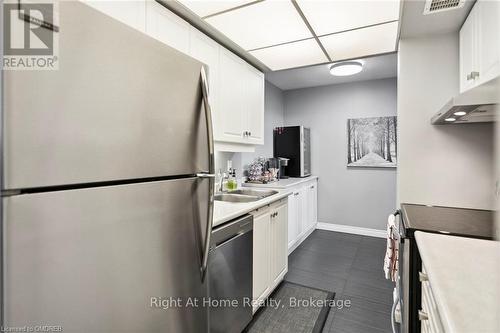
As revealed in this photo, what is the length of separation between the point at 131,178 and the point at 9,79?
35cm

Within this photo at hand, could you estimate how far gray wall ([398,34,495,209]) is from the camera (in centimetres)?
201

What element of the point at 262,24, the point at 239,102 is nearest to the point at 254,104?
the point at 239,102

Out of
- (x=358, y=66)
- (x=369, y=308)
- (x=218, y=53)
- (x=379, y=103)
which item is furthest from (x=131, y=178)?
(x=379, y=103)

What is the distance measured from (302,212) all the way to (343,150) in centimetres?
139

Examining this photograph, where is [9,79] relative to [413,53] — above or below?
below

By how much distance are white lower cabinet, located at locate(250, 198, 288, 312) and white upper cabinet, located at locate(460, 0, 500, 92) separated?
5.43 ft

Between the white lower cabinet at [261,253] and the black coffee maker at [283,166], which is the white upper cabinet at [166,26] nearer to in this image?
the white lower cabinet at [261,253]

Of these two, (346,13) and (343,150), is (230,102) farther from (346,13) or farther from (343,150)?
(343,150)

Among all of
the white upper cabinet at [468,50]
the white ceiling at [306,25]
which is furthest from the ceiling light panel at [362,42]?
the white upper cabinet at [468,50]

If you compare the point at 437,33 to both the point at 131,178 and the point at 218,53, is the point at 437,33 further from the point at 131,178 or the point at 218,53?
the point at 131,178

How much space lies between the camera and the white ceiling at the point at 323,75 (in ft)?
10.6

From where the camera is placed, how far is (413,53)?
220cm

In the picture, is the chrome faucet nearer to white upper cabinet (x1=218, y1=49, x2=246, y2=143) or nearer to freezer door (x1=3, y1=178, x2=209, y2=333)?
white upper cabinet (x1=218, y1=49, x2=246, y2=143)

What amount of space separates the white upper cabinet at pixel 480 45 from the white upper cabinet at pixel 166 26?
1.85 metres
